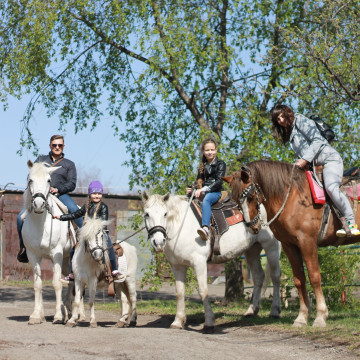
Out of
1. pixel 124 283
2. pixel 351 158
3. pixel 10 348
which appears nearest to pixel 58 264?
pixel 124 283

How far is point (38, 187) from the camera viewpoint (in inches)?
391

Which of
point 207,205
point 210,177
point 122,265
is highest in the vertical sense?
point 210,177

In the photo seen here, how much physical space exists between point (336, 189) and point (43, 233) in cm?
445

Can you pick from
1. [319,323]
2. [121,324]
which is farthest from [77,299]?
[319,323]

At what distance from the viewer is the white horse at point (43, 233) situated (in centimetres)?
1006

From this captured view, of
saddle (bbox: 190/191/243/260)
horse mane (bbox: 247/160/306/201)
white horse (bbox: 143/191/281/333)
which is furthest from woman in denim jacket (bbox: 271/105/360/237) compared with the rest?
white horse (bbox: 143/191/281/333)

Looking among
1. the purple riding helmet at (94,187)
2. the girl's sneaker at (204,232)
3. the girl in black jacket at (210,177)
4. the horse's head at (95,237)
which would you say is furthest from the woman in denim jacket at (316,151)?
the horse's head at (95,237)

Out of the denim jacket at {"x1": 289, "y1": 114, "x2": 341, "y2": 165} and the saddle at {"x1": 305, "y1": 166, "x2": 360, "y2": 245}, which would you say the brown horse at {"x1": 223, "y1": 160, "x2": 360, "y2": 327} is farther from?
the denim jacket at {"x1": 289, "y1": 114, "x2": 341, "y2": 165}

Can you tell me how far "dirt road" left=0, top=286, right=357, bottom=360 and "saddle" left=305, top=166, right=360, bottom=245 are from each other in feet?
5.55

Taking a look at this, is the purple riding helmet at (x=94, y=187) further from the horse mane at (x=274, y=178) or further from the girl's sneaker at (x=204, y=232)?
the horse mane at (x=274, y=178)

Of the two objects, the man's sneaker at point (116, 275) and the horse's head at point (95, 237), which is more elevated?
the horse's head at point (95, 237)

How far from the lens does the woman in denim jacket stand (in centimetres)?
928

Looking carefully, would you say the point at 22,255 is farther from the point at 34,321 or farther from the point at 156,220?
the point at 156,220

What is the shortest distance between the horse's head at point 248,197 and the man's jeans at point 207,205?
2.68 ft
